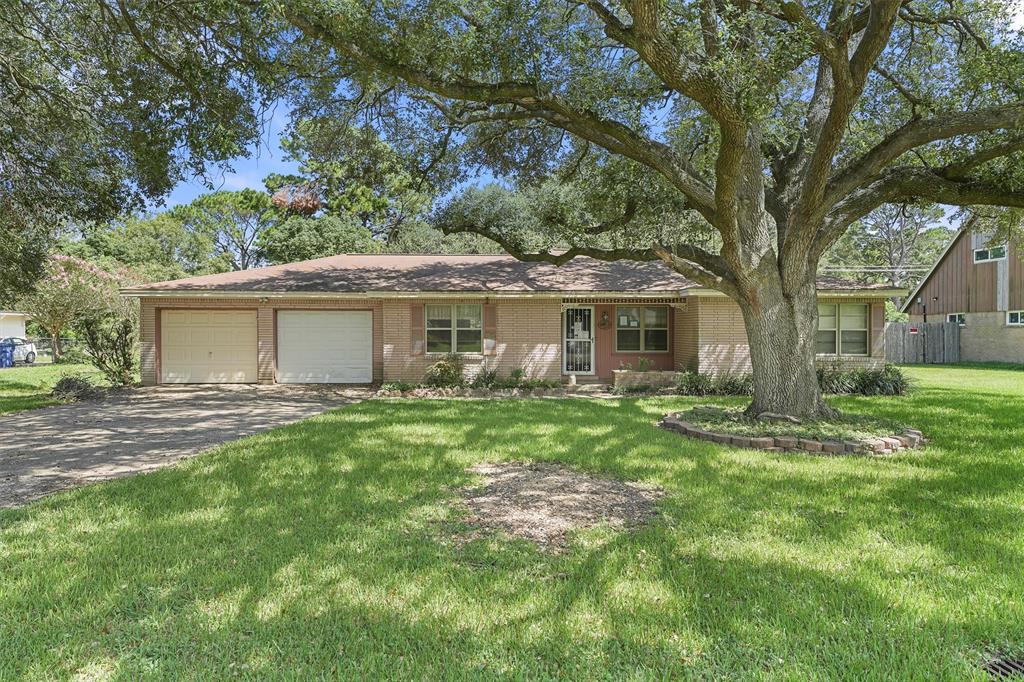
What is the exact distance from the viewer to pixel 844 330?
1512cm

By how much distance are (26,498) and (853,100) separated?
10316 millimetres

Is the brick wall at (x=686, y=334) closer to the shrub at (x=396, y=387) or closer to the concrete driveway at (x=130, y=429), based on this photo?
the shrub at (x=396, y=387)

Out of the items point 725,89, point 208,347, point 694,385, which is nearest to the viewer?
point 725,89

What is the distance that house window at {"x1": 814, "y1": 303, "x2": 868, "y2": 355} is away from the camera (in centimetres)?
1509

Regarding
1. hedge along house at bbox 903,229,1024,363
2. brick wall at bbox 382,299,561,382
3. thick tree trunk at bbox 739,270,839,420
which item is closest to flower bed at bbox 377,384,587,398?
brick wall at bbox 382,299,561,382

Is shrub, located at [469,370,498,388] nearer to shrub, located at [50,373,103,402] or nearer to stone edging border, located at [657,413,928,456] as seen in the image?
stone edging border, located at [657,413,928,456]

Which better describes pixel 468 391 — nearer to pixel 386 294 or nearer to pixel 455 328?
pixel 455 328

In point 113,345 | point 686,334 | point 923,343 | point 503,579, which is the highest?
point 686,334

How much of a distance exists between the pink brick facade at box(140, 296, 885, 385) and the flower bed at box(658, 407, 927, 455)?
19.6ft

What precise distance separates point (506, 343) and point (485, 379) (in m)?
1.18

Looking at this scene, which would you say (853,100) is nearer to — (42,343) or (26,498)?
(26,498)

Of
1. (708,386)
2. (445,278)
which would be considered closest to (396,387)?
(445,278)

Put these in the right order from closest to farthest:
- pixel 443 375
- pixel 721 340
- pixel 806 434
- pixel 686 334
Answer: pixel 806 434 < pixel 443 375 < pixel 721 340 < pixel 686 334

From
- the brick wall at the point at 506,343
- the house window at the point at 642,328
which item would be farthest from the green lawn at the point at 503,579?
the house window at the point at 642,328
